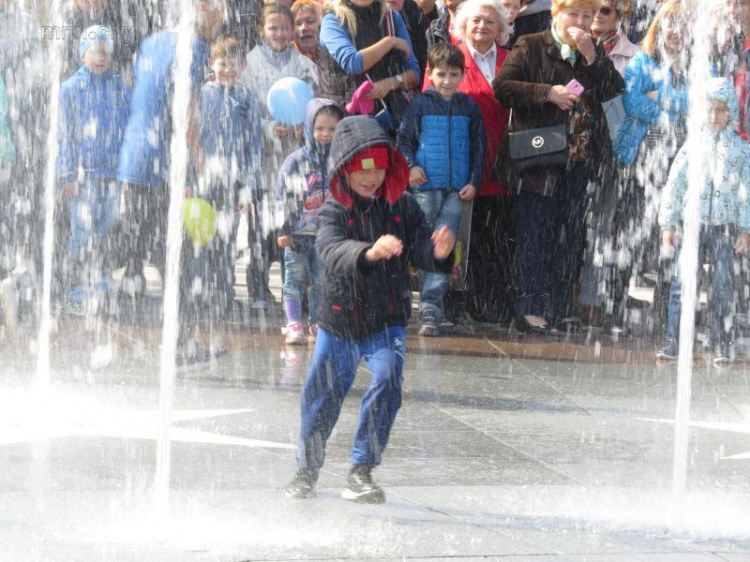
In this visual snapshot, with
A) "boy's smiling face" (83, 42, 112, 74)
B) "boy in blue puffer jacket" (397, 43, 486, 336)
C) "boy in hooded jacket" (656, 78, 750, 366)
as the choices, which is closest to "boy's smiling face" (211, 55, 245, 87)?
"boy's smiling face" (83, 42, 112, 74)

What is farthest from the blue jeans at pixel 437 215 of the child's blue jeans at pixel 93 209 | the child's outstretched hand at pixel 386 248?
the child's outstretched hand at pixel 386 248

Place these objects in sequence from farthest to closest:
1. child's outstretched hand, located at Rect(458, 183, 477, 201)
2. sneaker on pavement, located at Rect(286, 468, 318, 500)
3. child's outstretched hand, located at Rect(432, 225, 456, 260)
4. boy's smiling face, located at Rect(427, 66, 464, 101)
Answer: child's outstretched hand, located at Rect(458, 183, 477, 201)
boy's smiling face, located at Rect(427, 66, 464, 101)
sneaker on pavement, located at Rect(286, 468, 318, 500)
child's outstretched hand, located at Rect(432, 225, 456, 260)

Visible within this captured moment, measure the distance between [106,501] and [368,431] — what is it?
1.03m

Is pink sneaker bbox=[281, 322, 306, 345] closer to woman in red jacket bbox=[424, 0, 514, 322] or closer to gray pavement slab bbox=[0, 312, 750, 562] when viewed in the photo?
gray pavement slab bbox=[0, 312, 750, 562]

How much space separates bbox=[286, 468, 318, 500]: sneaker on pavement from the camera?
18.8 feet

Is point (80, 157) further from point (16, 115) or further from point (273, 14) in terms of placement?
point (273, 14)

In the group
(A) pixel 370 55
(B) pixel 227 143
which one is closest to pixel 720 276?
(A) pixel 370 55

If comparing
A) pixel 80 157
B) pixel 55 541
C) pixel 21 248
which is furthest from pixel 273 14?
pixel 55 541

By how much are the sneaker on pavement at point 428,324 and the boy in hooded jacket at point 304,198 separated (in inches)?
33.8

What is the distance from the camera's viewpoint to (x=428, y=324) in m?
10.1

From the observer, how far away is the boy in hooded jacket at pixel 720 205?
31.7ft

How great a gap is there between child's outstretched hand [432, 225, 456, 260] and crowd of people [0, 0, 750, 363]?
12.3ft

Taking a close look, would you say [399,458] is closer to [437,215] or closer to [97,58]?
[437,215]

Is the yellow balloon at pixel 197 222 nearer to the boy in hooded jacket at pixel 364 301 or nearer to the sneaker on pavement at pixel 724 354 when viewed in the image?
the boy in hooded jacket at pixel 364 301
